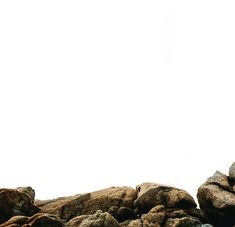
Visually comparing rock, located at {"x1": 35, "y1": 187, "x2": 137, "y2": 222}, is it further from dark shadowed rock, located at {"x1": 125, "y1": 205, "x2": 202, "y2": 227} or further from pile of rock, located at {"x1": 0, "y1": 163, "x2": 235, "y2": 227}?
dark shadowed rock, located at {"x1": 125, "y1": 205, "x2": 202, "y2": 227}

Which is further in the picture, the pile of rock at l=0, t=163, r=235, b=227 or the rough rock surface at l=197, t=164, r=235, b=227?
the rough rock surface at l=197, t=164, r=235, b=227

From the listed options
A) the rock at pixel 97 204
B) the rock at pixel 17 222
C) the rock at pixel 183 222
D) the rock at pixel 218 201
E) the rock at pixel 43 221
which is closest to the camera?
the rock at pixel 43 221

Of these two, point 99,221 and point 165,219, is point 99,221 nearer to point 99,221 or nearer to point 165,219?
point 99,221

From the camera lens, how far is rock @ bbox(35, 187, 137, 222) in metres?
51.7

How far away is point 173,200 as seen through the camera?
165 feet

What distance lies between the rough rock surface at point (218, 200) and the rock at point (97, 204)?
982 cm

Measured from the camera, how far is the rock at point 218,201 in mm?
46875

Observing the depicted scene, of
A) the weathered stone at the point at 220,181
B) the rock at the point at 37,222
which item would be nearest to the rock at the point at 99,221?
the rock at the point at 37,222

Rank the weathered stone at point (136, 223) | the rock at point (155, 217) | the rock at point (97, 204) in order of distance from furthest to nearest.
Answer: the rock at point (97, 204) < the weathered stone at point (136, 223) < the rock at point (155, 217)

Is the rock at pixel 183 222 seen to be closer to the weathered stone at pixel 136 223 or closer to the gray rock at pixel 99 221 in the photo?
the weathered stone at pixel 136 223

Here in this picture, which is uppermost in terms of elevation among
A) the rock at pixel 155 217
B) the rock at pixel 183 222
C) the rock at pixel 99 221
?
the rock at pixel 99 221

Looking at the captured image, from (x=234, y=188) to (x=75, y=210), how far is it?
21.8 meters

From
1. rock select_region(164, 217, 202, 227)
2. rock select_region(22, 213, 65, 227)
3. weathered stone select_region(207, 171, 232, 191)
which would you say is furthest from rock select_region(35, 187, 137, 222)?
rock select_region(22, 213, 65, 227)

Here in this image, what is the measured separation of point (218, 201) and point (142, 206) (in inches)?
393
